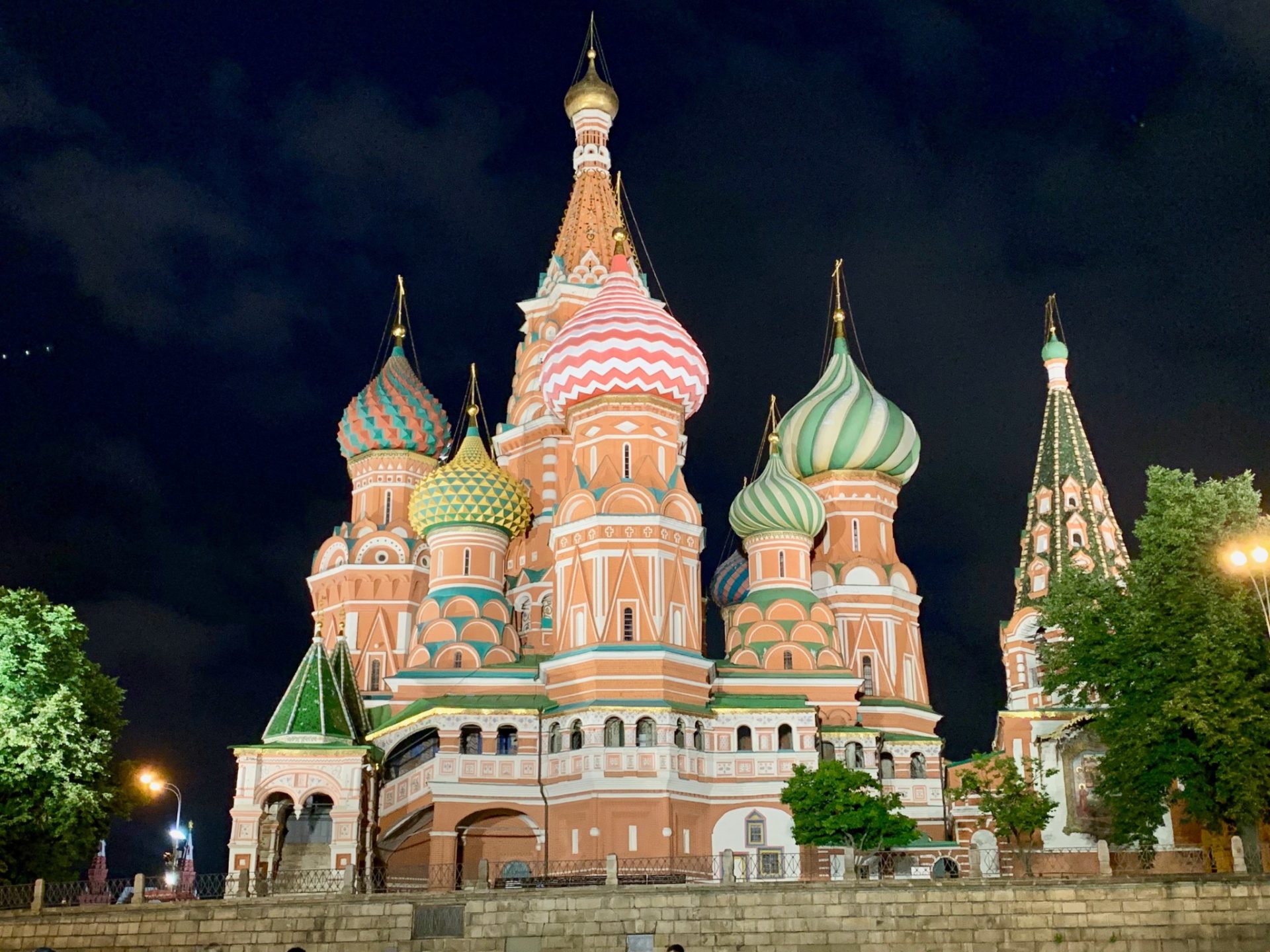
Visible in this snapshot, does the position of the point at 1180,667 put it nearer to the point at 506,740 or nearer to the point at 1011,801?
the point at 1011,801

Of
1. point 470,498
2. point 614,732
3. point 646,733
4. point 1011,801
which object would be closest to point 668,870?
point 646,733

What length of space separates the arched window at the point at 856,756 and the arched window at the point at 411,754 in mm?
10867

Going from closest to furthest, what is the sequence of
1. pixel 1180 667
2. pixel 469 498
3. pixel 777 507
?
pixel 1180 667 < pixel 469 498 < pixel 777 507

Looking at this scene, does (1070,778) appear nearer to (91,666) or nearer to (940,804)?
(940,804)

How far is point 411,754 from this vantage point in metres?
38.3

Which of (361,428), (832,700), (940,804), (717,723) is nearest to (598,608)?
(717,723)

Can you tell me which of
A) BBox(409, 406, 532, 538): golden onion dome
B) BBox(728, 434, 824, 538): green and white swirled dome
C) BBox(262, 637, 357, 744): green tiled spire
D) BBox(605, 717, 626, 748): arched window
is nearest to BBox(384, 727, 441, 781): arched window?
BBox(262, 637, 357, 744): green tiled spire

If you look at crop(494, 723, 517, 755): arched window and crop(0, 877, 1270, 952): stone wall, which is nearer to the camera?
crop(0, 877, 1270, 952): stone wall

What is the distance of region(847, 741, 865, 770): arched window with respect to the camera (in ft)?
129

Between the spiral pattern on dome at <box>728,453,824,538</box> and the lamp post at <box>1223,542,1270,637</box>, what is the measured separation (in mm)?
16253

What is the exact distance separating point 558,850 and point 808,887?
1178 centimetres

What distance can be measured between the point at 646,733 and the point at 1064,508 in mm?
16484

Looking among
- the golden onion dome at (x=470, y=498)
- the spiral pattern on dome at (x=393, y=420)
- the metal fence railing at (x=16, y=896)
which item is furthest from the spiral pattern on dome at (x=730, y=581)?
the metal fence railing at (x=16, y=896)

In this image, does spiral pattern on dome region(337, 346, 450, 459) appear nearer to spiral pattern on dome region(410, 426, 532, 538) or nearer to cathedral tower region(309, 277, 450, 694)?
cathedral tower region(309, 277, 450, 694)
